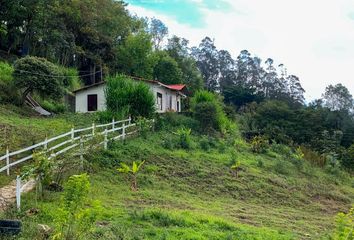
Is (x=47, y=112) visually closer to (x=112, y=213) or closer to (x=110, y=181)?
(x=110, y=181)

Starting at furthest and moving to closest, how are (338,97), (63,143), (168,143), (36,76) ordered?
1. (338,97)
2. (36,76)
3. (168,143)
4. (63,143)

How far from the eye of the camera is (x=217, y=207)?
41.4 ft

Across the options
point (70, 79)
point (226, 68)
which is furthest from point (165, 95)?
point (226, 68)

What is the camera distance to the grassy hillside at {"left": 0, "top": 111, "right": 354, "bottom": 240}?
8945mm

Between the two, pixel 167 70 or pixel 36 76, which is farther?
pixel 167 70

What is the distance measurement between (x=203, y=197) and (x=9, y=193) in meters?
6.26

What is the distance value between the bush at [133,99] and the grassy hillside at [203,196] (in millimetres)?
1840

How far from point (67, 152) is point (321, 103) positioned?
54.4m

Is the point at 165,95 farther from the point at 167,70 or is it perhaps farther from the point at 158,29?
the point at 158,29

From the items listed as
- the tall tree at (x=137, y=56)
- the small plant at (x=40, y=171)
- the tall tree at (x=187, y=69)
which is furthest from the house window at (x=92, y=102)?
the small plant at (x=40, y=171)

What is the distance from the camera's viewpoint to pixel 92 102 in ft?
107

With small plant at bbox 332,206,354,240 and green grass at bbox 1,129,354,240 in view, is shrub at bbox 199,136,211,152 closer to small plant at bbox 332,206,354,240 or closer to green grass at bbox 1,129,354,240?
green grass at bbox 1,129,354,240

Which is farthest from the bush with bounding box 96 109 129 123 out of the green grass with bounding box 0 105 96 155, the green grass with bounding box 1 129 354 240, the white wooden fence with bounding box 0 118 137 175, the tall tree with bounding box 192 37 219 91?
the tall tree with bounding box 192 37 219 91

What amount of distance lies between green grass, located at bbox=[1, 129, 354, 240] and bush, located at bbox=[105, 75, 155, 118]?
2.20 metres
